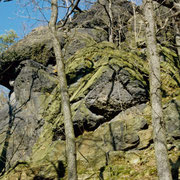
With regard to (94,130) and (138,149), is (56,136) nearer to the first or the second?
(94,130)

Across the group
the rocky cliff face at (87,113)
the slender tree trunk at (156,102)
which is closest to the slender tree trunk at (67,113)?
the rocky cliff face at (87,113)

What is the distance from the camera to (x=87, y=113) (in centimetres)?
857

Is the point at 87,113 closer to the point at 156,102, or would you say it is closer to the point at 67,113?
the point at 67,113

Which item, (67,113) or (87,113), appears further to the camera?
(87,113)

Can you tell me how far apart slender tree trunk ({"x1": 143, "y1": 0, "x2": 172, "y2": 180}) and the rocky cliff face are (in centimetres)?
35

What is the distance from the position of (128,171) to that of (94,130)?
9.17ft

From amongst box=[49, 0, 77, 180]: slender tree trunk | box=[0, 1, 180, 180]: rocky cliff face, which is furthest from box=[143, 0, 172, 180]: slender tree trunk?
box=[49, 0, 77, 180]: slender tree trunk

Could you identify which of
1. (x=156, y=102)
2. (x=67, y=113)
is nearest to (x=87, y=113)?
(x=67, y=113)

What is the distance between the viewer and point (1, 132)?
36.1 feet

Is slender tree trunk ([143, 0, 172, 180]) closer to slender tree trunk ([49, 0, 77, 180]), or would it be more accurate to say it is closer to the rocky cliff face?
the rocky cliff face

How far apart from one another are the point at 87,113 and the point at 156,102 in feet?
12.8

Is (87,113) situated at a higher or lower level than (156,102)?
higher

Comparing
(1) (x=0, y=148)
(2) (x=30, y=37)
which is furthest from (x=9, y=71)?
(1) (x=0, y=148)

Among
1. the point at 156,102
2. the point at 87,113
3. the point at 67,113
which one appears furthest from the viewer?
the point at 87,113
